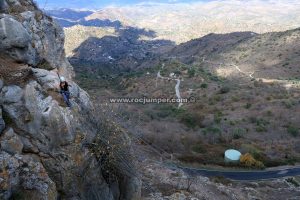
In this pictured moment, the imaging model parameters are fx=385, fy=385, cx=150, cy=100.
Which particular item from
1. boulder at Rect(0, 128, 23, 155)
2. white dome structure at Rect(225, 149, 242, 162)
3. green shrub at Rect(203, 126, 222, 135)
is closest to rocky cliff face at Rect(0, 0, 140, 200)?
boulder at Rect(0, 128, 23, 155)

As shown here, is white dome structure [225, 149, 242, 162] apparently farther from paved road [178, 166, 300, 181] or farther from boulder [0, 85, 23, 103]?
boulder [0, 85, 23, 103]

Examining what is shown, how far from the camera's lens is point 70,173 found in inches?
417

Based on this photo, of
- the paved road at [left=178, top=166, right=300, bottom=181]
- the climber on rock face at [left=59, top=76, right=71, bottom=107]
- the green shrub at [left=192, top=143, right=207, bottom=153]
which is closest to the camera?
the climber on rock face at [left=59, top=76, right=71, bottom=107]

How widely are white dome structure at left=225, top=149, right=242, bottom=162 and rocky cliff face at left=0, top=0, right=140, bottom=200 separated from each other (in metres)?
24.3

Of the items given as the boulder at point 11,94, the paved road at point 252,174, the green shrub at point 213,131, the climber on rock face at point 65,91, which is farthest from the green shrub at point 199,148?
the boulder at point 11,94

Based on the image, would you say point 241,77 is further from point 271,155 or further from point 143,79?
point 271,155

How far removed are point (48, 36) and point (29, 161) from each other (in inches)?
328

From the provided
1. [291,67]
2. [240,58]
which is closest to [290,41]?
[240,58]

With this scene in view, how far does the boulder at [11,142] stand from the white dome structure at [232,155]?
2859 centimetres

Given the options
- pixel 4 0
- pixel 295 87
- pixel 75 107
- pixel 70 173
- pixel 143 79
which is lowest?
pixel 143 79

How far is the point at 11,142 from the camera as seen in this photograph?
9633 millimetres

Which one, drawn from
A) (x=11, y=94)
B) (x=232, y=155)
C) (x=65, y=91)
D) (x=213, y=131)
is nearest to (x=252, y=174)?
(x=232, y=155)

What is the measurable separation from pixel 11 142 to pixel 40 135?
2.97 feet

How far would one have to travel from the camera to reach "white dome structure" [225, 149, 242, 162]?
36.0m
